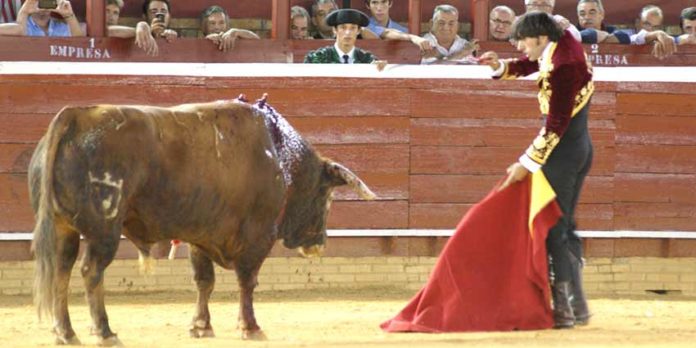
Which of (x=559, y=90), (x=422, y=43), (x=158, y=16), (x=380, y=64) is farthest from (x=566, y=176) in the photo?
(x=158, y=16)

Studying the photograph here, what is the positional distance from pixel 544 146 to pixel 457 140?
346cm

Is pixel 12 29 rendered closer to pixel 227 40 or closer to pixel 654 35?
pixel 227 40

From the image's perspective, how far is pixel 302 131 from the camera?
36.3 ft

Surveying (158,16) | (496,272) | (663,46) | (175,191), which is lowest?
(496,272)

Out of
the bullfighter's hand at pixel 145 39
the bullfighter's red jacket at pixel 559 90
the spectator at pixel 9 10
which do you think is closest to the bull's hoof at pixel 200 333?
the bullfighter's red jacket at pixel 559 90

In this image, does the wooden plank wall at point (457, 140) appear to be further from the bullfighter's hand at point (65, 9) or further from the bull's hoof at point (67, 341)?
the bull's hoof at point (67, 341)

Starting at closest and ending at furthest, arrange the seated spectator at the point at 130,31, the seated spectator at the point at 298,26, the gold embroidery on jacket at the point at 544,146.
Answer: the gold embroidery on jacket at the point at 544,146 < the seated spectator at the point at 130,31 < the seated spectator at the point at 298,26

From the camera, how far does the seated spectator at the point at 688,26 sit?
12.2m

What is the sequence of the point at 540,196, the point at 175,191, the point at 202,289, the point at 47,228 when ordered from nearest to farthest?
1. the point at 47,228
2. the point at 175,191
3. the point at 540,196
4. the point at 202,289

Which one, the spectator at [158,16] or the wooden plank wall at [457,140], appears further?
the spectator at [158,16]

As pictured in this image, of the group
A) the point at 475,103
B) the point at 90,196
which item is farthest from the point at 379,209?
the point at 90,196

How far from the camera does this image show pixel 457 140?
37.0 ft

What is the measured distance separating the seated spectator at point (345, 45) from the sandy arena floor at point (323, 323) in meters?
1.61

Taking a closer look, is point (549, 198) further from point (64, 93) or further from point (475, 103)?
point (64, 93)
